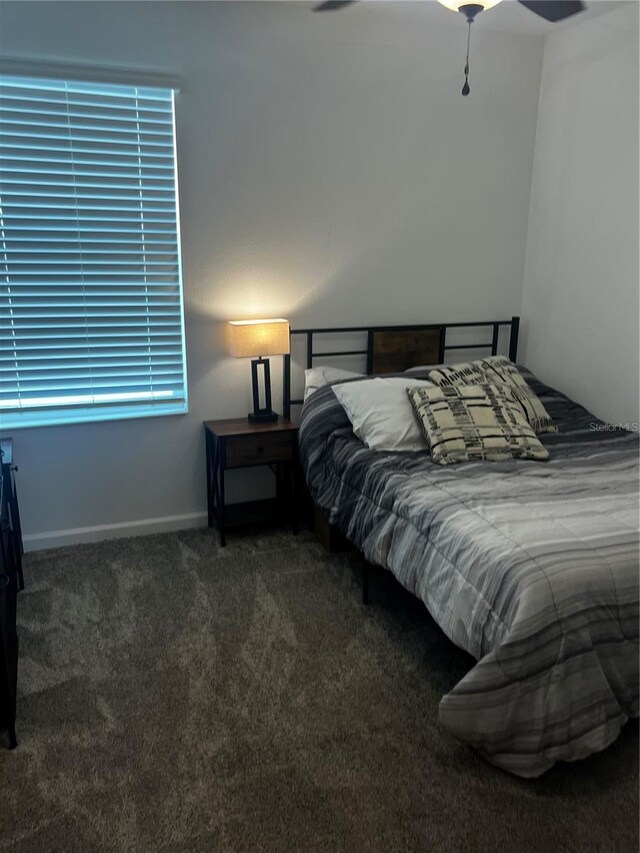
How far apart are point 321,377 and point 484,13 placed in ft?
6.24

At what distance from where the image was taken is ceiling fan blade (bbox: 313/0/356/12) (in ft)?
9.66

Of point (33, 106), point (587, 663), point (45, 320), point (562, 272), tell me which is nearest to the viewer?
point (587, 663)

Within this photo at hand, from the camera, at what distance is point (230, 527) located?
10.7 feet

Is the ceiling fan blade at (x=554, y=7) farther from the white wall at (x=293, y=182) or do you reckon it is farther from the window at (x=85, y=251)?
the window at (x=85, y=251)

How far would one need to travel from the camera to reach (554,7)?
3.06 meters

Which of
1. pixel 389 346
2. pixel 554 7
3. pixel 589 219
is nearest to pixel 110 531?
pixel 389 346

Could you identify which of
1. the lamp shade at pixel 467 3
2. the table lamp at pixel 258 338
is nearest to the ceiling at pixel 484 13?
the lamp shade at pixel 467 3

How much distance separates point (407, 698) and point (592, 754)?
0.57 meters

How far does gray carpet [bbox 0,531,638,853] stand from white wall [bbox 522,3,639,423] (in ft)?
5.34

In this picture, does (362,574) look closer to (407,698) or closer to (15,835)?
(407,698)

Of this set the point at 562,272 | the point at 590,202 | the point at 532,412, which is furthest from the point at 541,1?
the point at 532,412

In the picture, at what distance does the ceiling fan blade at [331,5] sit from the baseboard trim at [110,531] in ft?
8.31

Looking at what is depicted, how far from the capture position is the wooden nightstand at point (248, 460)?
3.13 metres

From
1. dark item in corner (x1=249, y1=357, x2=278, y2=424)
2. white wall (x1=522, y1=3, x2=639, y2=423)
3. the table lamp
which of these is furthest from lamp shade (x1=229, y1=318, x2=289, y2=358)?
white wall (x1=522, y1=3, x2=639, y2=423)
